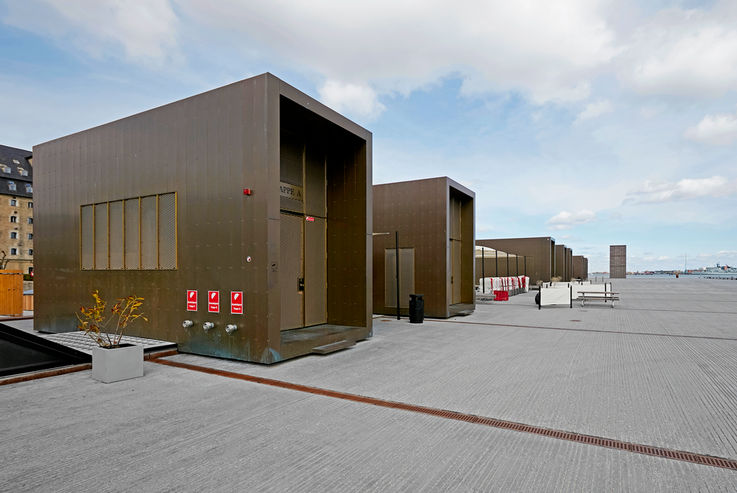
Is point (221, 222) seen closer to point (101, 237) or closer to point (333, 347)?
point (333, 347)

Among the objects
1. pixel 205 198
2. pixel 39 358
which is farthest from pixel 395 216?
pixel 39 358

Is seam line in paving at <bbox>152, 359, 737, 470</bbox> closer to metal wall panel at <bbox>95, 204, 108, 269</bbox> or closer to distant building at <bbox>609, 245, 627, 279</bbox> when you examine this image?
metal wall panel at <bbox>95, 204, 108, 269</bbox>

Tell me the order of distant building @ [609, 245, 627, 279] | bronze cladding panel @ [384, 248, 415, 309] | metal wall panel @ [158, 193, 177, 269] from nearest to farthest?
1. metal wall panel @ [158, 193, 177, 269]
2. bronze cladding panel @ [384, 248, 415, 309]
3. distant building @ [609, 245, 627, 279]

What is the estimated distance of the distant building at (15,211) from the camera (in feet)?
194

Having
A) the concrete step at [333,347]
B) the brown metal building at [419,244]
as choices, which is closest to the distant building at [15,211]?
the brown metal building at [419,244]

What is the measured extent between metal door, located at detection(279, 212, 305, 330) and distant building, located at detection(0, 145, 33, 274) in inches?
2607

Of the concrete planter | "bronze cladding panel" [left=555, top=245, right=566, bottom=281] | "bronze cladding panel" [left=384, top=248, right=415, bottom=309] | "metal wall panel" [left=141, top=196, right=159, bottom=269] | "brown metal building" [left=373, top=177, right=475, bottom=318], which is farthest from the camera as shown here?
"bronze cladding panel" [left=555, top=245, right=566, bottom=281]

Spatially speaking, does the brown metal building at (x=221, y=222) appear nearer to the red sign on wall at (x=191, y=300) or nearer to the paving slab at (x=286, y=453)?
the red sign on wall at (x=191, y=300)

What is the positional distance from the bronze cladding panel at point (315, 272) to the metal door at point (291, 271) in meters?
0.18

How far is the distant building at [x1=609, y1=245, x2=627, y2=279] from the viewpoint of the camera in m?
69.7

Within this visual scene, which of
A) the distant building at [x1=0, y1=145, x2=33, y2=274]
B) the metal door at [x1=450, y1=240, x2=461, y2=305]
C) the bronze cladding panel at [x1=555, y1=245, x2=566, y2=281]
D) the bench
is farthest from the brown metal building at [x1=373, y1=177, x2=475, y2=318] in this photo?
the distant building at [x1=0, y1=145, x2=33, y2=274]

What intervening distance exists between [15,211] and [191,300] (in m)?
71.2

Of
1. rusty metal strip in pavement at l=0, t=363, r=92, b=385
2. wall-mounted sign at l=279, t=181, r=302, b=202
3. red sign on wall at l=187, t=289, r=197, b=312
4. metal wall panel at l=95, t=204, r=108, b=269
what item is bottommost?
rusty metal strip in pavement at l=0, t=363, r=92, b=385

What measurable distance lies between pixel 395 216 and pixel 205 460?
12835mm
